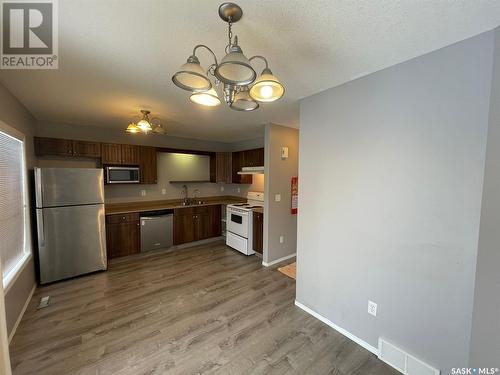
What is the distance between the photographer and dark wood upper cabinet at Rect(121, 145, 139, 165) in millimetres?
3893

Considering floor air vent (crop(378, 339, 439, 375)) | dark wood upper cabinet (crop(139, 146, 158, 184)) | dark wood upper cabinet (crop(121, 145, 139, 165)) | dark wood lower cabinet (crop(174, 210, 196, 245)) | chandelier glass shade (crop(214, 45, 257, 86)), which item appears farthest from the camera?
dark wood lower cabinet (crop(174, 210, 196, 245))

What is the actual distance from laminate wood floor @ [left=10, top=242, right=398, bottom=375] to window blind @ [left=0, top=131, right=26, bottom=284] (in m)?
0.68

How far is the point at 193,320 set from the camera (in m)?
2.19

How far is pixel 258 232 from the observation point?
384cm

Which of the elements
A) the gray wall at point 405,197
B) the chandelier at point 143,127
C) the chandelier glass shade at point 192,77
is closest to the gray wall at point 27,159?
the chandelier at point 143,127

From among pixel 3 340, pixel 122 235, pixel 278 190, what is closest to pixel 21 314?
pixel 122 235

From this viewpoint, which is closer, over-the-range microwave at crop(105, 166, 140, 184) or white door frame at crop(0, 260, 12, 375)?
white door frame at crop(0, 260, 12, 375)

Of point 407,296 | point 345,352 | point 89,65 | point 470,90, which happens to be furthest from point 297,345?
point 89,65

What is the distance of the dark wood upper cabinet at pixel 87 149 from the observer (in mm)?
3462

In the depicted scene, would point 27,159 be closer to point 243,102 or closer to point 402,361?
point 243,102

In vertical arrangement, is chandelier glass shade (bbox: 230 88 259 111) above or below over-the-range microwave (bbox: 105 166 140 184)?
above

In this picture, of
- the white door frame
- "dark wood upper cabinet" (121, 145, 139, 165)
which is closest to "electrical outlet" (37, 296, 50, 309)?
the white door frame

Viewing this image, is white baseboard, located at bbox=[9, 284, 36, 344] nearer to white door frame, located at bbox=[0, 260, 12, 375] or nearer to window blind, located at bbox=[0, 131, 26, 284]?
window blind, located at bbox=[0, 131, 26, 284]

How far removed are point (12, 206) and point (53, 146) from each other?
147 centimetres
